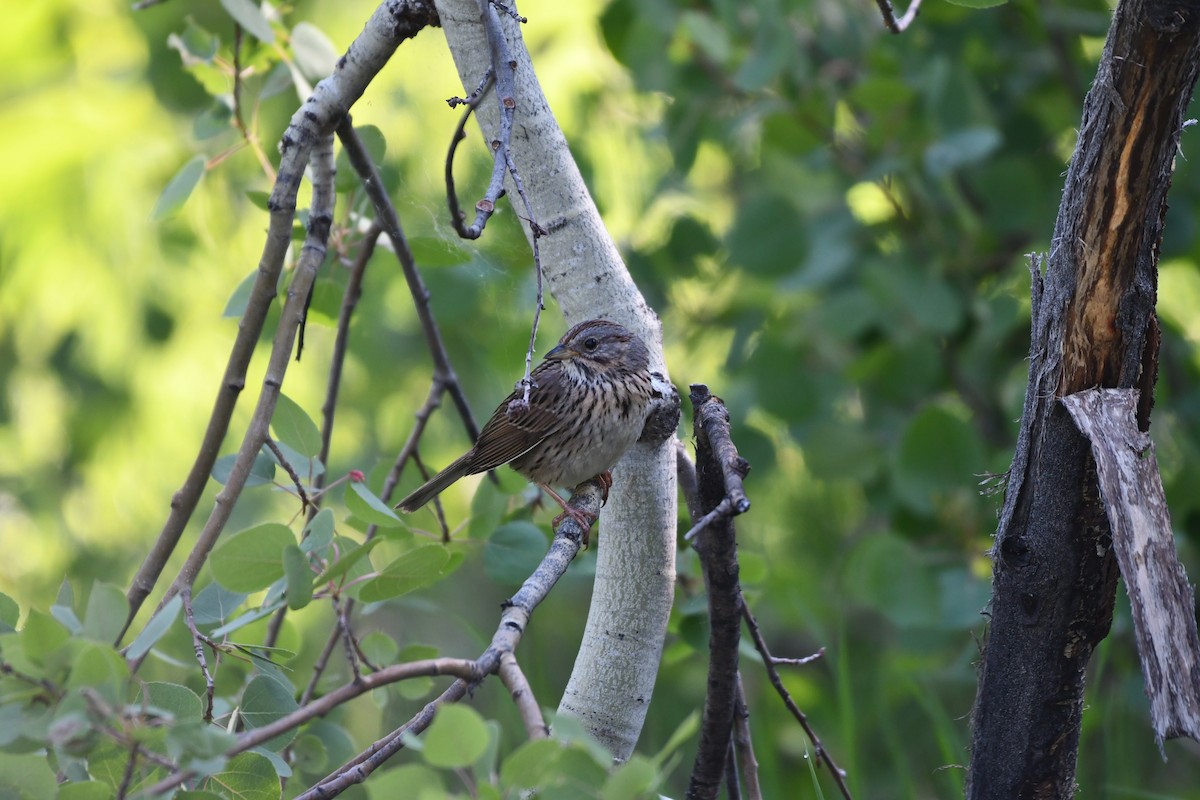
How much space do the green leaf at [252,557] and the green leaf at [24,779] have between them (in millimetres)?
245

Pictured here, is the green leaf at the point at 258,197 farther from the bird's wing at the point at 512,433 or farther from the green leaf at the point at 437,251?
the bird's wing at the point at 512,433

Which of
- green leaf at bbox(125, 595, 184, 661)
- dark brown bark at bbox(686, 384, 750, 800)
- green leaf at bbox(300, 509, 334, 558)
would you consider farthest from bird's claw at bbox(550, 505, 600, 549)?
green leaf at bbox(125, 595, 184, 661)

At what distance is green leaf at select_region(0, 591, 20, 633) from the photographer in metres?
1.22

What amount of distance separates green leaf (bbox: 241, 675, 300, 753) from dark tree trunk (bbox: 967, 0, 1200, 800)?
0.92 meters

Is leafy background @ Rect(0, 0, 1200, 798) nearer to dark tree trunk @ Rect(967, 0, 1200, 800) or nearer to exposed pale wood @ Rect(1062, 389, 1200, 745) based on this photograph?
dark tree trunk @ Rect(967, 0, 1200, 800)

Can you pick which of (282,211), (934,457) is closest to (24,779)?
(282,211)

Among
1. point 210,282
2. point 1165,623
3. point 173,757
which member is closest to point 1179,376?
point 1165,623

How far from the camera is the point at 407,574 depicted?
3.97 ft

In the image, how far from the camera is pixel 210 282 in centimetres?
469

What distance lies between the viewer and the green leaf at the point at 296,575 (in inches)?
42.7

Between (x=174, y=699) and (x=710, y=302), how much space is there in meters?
2.66

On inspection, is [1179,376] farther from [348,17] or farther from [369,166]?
[348,17]

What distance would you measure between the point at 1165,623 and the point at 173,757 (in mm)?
1046

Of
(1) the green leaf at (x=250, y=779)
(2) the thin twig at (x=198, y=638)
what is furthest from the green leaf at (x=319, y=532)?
(1) the green leaf at (x=250, y=779)
